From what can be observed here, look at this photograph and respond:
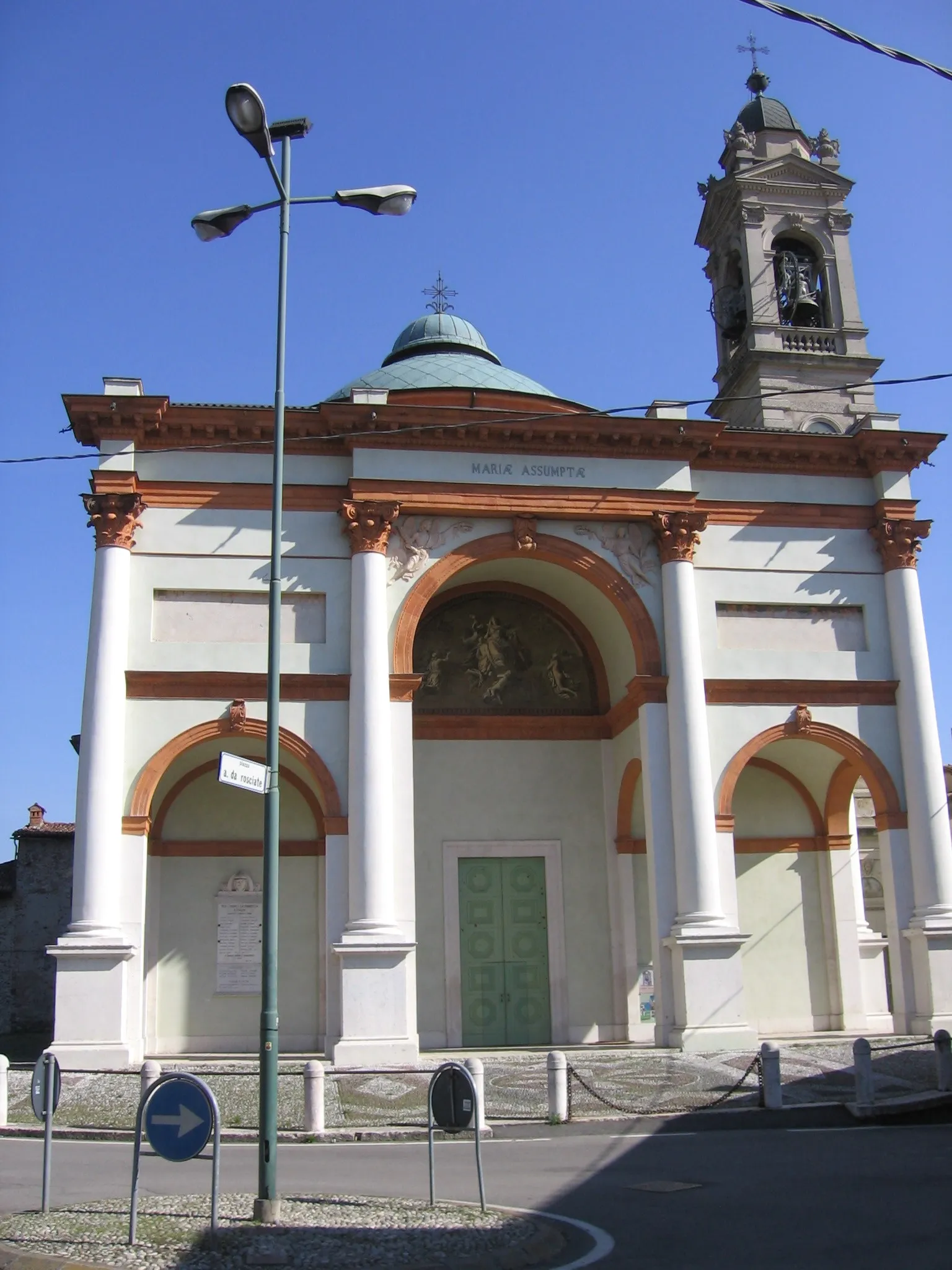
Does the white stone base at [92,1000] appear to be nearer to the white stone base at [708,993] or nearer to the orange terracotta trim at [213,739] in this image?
the orange terracotta trim at [213,739]

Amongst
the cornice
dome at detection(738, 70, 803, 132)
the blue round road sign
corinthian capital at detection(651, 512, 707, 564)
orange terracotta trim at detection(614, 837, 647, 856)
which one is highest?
dome at detection(738, 70, 803, 132)

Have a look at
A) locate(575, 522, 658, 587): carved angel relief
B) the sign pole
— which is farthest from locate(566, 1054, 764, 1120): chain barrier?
locate(575, 522, 658, 587): carved angel relief

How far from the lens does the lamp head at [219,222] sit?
10.6 metres

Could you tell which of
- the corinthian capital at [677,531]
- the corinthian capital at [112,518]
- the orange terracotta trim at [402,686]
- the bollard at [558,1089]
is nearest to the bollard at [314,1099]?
the bollard at [558,1089]

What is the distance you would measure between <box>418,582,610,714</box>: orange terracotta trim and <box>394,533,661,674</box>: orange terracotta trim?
1988 millimetres

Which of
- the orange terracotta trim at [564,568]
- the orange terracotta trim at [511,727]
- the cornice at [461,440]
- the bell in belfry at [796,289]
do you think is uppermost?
the bell in belfry at [796,289]

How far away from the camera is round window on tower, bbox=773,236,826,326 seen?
103 ft

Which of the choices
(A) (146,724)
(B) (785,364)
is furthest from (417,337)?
(A) (146,724)

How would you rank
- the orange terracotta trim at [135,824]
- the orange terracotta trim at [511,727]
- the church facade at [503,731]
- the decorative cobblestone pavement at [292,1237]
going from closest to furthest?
the decorative cobblestone pavement at [292,1237]
the orange terracotta trim at [135,824]
the church facade at [503,731]
the orange terracotta trim at [511,727]

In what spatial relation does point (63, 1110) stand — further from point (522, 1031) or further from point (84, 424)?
point (84, 424)

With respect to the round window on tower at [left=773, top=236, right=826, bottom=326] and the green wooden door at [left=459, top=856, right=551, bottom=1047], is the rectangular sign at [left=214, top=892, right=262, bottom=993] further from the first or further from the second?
the round window on tower at [left=773, top=236, right=826, bottom=326]

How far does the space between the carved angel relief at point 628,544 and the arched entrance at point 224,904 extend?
590 cm

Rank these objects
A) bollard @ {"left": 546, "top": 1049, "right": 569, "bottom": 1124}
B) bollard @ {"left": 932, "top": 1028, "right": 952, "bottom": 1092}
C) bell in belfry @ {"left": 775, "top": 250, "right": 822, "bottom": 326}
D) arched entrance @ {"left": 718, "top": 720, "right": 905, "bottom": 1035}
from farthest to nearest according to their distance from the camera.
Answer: bell in belfry @ {"left": 775, "top": 250, "right": 822, "bottom": 326} < arched entrance @ {"left": 718, "top": 720, "right": 905, "bottom": 1035} < bollard @ {"left": 932, "top": 1028, "right": 952, "bottom": 1092} < bollard @ {"left": 546, "top": 1049, "right": 569, "bottom": 1124}

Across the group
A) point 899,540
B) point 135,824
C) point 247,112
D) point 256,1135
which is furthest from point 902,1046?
point 247,112
